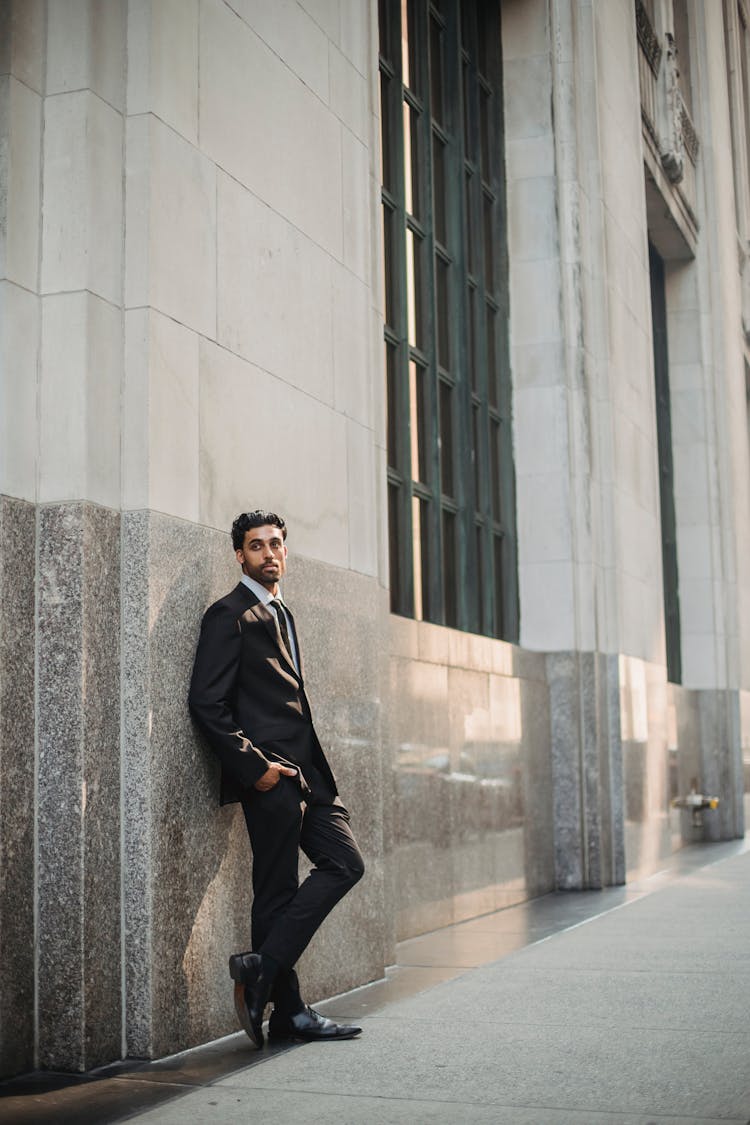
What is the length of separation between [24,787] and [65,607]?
0.76m

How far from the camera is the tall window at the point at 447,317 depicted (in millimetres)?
11289

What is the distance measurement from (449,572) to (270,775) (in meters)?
6.25

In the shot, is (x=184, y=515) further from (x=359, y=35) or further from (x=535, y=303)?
(x=535, y=303)

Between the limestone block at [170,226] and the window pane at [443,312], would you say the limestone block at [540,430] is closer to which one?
the window pane at [443,312]

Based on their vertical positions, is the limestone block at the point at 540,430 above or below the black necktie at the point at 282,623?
above

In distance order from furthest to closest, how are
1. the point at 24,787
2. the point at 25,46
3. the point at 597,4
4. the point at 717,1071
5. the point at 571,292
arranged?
1. the point at 597,4
2. the point at 571,292
3. the point at 25,46
4. the point at 24,787
5. the point at 717,1071

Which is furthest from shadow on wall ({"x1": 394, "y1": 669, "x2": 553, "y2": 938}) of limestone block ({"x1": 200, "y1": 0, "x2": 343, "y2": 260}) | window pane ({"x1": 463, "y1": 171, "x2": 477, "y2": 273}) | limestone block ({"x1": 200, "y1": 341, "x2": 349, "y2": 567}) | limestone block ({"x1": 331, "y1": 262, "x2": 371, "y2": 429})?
window pane ({"x1": 463, "y1": 171, "x2": 477, "y2": 273})

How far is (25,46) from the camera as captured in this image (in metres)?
6.09

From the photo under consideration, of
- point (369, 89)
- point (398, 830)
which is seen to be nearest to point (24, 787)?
point (398, 830)

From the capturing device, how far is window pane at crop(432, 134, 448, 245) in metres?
12.5

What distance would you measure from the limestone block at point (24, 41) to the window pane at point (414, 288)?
5519mm

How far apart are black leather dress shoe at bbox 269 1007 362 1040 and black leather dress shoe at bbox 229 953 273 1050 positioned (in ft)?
0.84

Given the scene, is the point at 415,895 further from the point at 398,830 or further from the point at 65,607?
the point at 65,607

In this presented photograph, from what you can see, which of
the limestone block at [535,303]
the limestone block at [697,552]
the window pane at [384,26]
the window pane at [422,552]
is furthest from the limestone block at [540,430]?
the limestone block at [697,552]
